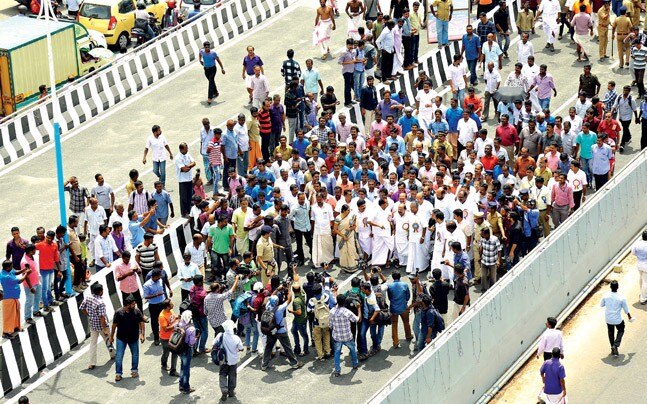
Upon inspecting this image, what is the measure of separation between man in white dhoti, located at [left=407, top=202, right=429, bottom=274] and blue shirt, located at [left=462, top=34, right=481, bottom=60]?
8642 mm

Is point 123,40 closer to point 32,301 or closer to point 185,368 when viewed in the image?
point 32,301

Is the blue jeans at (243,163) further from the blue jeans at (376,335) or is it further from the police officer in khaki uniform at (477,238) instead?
the blue jeans at (376,335)

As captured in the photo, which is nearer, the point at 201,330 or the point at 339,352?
the point at 339,352

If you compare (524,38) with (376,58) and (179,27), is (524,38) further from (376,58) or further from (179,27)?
(179,27)

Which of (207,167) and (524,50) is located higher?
(524,50)

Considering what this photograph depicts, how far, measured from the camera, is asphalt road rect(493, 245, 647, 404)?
25.2 metres

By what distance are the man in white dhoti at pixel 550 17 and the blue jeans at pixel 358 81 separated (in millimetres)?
5668

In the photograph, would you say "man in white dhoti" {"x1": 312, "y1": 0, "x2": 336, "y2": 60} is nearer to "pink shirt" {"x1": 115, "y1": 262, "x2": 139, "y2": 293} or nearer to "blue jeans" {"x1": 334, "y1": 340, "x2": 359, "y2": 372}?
"pink shirt" {"x1": 115, "y1": 262, "x2": 139, "y2": 293}

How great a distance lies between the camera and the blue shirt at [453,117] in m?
32.9

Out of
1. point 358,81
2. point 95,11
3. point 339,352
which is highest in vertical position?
point 95,11

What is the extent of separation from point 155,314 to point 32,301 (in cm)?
217

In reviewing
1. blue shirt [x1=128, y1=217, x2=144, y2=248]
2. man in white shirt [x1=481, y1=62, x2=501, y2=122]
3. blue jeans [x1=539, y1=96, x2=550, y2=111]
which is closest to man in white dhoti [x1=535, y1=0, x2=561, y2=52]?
man in white shirt [x1=481, y1=62, x2=501, y2=122]

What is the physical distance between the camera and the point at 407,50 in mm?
37781

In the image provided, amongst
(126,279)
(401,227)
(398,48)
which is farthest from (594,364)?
(398,48)
